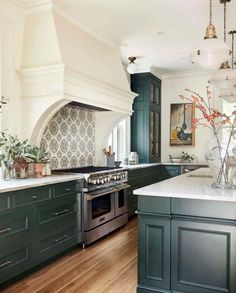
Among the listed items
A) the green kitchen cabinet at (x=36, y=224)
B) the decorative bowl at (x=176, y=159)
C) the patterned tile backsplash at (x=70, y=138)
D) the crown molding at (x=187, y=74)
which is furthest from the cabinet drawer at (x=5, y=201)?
the crown molding at (x=187, y=74)

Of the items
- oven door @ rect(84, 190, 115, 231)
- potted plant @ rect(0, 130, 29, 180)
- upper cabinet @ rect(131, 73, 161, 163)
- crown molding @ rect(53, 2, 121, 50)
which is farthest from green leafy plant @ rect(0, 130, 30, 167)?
upper cabinet @ rect(131, 73, 161, 163)

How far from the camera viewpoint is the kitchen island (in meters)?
2.24

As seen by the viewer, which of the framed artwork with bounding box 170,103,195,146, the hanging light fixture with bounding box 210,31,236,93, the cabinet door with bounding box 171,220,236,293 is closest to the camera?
the cabinet door with bounding box 171,220,236,293

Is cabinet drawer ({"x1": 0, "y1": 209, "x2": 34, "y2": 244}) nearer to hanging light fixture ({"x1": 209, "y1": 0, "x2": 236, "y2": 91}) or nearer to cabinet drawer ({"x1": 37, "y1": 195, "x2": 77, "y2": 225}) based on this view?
cabinet drawer ({"x1": 37, "y1": 195, "x2": 77, "y2": 225})

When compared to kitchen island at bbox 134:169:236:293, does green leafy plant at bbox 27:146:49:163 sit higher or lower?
higher

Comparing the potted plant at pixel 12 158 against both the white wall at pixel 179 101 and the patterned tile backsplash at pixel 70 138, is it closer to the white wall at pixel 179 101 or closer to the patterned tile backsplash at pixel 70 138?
the patterned tile backsplash at pixel 70 138

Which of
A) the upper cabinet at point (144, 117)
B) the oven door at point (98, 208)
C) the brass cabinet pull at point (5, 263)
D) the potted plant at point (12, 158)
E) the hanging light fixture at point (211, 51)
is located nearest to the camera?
the hanging light fixture at point (211, 51)

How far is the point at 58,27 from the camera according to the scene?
3535 mm

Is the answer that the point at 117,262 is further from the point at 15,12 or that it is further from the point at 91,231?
the point at 15,12

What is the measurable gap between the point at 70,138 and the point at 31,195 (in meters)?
1.72

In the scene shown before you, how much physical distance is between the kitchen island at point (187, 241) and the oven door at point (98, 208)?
4.35 ft

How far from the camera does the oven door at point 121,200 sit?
451cm

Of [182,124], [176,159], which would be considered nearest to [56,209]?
[176,159]

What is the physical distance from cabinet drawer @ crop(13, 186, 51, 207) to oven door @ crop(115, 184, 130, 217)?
1.51 m
